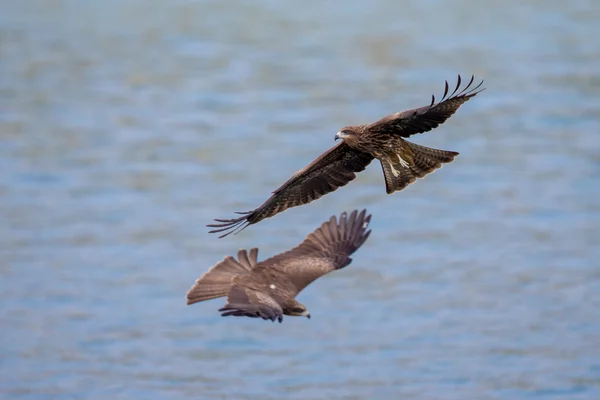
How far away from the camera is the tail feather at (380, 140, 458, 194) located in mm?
9320

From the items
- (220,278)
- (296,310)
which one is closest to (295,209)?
(220,278)

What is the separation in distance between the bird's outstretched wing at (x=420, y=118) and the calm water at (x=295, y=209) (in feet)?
12.5

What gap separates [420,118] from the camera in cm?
906

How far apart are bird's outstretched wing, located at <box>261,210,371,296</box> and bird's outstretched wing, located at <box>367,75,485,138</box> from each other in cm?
183

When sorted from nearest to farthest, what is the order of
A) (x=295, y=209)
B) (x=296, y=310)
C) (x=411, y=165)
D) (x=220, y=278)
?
1. (x=411, y=165)
2. (x=296, y=310)
3. (x=220, y=278)
4. (x=295, y=209)

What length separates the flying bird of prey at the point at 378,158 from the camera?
9.01m

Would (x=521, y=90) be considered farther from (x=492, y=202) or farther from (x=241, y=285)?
(x=241, y=285)

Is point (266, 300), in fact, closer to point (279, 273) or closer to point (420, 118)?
point (279, 273)

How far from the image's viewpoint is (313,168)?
996 cm

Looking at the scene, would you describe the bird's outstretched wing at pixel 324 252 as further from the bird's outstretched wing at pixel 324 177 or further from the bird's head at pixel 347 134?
the bird's head at pixel 347 134

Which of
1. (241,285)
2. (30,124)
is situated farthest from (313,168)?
(30,124)

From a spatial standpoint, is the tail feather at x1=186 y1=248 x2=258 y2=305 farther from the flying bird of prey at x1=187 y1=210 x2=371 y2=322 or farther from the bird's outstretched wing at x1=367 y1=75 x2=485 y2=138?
the bird's outstretched wing at x1=367 y1=75 x2=485 y2=138

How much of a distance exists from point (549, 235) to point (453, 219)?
1188 millimetres

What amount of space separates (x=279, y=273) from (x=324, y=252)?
0.68 m
